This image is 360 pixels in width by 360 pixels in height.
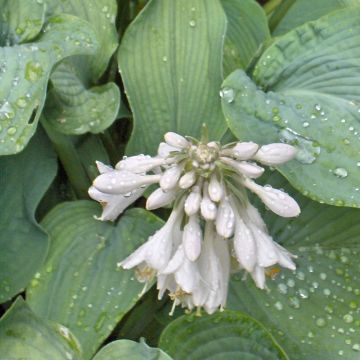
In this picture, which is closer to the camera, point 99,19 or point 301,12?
point 99,19

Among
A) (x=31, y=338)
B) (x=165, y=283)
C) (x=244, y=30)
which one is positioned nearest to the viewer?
(x=165, y=283)

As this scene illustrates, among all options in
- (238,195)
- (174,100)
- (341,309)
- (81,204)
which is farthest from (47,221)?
(341,309)

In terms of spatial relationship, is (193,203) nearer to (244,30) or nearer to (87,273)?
(87,273)

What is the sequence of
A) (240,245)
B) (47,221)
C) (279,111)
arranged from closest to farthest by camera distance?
(240,245) → (279,111) → (47,221)

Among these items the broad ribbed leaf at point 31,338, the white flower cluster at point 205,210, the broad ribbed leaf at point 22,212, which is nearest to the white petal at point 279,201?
the white flower cluster at point 205,210

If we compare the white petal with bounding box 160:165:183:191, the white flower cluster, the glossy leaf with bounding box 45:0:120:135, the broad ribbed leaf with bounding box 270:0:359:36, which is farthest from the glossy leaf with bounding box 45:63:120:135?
the broad ribbed leaf with bounding box 270:0:359:36

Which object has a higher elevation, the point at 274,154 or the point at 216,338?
the point at 274,154

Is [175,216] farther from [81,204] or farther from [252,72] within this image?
[252,72]

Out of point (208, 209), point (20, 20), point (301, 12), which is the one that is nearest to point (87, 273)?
point (208, 209)

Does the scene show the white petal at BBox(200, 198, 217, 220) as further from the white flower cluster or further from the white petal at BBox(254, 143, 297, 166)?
the white petal at BBox(254, 143, 297, 166)
